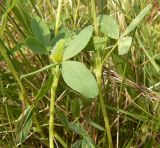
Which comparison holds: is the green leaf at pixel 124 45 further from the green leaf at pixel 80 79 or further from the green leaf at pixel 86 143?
the green leaf at pixel 86 143

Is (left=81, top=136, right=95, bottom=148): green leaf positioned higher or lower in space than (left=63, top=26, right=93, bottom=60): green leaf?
lower

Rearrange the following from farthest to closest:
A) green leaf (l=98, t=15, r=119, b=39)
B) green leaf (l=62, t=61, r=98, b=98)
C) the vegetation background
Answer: the vegetation background → green leaf (l=98, t=15, r=119, b=39) → green leaf (l=62, t=61, r=98, b=98)

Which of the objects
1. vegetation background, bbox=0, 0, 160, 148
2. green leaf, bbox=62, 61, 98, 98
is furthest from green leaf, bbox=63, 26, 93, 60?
vegetation background, bbox=0, 0, 160, 148

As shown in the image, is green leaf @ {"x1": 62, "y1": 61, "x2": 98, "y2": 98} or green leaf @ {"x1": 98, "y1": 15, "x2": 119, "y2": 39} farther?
green leaf @ {"x1": 98, "y1": 15, "x2": 119, "y2": 39}

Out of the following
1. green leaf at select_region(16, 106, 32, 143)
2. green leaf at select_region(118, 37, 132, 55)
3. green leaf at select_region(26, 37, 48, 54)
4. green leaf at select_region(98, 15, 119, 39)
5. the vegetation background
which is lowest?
the vegetation background

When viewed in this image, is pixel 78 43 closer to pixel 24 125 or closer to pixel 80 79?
pixel 80 79

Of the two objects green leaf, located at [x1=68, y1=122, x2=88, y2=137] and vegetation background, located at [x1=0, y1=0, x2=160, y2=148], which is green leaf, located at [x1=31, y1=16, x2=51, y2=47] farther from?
green leaf, located at [x1=68, y1=122, x2=88, y2=137]
